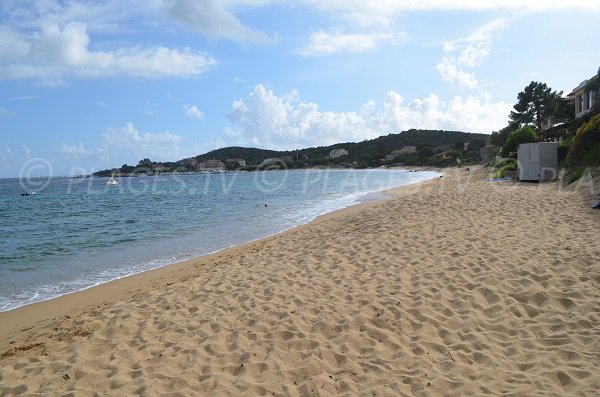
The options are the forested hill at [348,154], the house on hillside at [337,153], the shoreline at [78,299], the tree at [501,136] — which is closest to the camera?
the shoreline at [78,299]

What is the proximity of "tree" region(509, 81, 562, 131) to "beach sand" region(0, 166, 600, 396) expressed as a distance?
45.0m

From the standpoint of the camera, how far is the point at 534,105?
4788 cm

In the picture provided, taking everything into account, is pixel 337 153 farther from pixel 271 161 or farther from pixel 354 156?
pixel 271 161

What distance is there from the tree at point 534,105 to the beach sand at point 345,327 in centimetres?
4498

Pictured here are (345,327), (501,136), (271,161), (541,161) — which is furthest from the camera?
(271,161)

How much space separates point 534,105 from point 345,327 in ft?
173

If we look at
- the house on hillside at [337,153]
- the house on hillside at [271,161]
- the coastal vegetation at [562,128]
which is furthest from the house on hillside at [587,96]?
the house on hillside at [271,161]

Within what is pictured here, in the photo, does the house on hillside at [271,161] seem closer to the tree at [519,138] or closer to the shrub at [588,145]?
the tree at [519,138]

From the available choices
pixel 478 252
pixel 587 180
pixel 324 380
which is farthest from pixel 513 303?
pixel 587 180

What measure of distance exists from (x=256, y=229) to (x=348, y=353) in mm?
11396

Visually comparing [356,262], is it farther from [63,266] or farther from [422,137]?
[422,137]

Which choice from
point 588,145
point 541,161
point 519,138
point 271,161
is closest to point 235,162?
point 271,161

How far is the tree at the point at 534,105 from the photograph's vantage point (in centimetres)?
4534

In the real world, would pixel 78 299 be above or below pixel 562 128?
below
